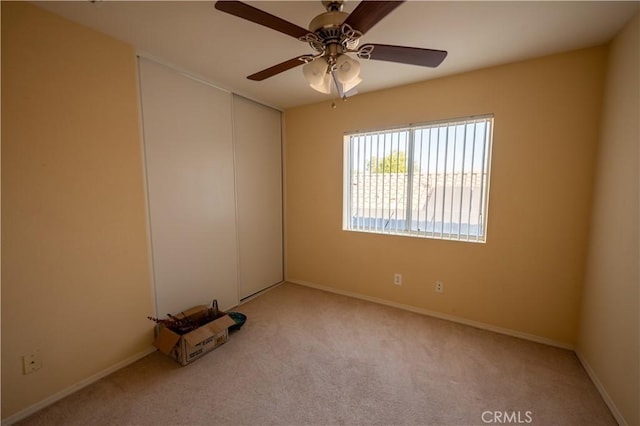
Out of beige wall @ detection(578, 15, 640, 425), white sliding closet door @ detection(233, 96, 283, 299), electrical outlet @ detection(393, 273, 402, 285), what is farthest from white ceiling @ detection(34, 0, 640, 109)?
electrical outlet @ detection(393, 273, 402, 285)

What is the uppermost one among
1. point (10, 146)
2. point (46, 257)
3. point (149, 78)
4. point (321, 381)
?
point (149, 78)

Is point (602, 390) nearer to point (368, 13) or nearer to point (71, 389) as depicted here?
point (368, 13)

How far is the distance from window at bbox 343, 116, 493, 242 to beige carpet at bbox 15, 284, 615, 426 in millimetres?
1046

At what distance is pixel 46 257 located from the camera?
1.58 meters

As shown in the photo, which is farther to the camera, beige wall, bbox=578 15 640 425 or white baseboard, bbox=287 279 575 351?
white baseboard, bbox=287 279 575 351

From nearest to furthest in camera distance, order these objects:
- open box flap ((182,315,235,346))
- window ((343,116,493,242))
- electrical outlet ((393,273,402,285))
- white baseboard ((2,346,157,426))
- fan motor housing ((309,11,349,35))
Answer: fan motor housing ((309,11,349,35))
white baseboard ((2,346,157,426))
open box flap ((182,315,235,346))
window ((343,116,493,242))
electrical outlet ((393,273,402,285))

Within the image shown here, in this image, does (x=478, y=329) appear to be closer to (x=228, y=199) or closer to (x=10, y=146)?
(x=228, y=199)

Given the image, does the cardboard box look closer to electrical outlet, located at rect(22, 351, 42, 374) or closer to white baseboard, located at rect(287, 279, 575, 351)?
electrical outlet, located at rect(22, 351, 42, 374)

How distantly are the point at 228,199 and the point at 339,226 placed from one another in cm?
137

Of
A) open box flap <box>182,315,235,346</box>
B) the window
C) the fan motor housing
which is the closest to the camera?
the fan motor housing

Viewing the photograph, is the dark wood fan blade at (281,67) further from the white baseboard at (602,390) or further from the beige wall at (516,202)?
the white baseboard at (602,390)

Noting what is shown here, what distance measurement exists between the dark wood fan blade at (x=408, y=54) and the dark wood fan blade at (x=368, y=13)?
0.63 ft

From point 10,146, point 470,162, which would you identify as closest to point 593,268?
point 470,162

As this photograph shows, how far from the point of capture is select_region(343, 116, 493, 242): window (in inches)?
94.5
